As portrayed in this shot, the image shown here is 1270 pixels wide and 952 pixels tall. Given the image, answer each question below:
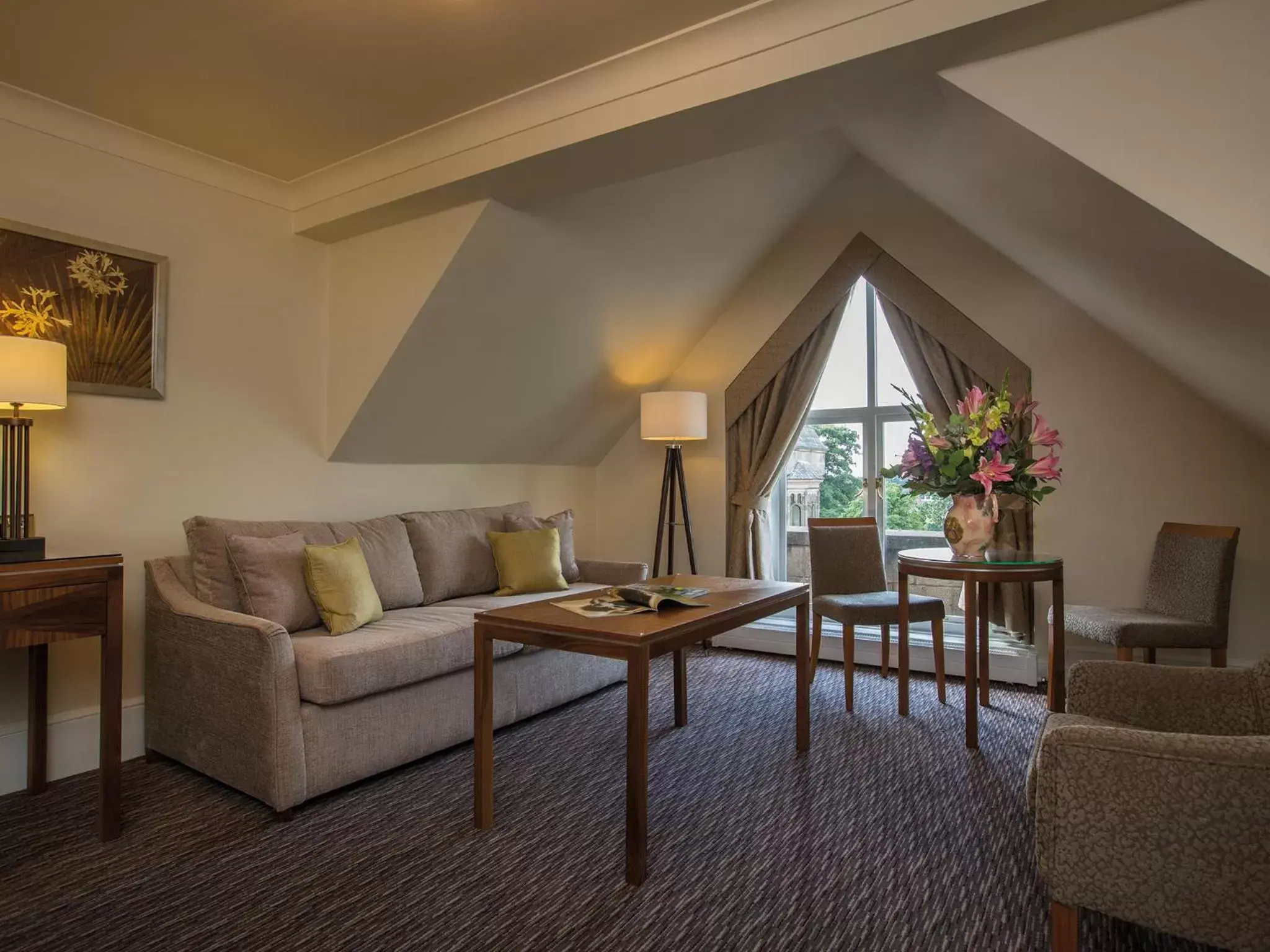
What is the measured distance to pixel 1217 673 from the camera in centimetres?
186

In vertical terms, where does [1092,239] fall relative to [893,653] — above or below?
above

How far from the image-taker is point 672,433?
443 centimetres

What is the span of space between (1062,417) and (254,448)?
3.93m

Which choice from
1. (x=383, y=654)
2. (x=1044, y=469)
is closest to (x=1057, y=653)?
(x=1044, y=469)

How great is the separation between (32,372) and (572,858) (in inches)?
85.3

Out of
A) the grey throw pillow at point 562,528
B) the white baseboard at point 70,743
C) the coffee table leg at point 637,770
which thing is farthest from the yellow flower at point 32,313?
the coffee table leg at point 637,770

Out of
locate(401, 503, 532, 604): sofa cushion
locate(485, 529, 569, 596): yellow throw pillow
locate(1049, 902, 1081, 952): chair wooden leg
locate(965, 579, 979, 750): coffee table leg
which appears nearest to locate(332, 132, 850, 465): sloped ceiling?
locate(401, 503, 532, 604): sofa cushion

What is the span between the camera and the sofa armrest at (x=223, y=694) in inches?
90.5

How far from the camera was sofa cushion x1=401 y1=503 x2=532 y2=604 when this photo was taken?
3.54 m

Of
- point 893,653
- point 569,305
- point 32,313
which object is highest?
point 569,305

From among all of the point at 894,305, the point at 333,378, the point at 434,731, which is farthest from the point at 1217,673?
the point at 333,378

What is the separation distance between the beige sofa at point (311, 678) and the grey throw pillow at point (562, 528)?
0.57 m

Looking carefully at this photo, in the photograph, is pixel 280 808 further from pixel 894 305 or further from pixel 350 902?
pixel 894 305

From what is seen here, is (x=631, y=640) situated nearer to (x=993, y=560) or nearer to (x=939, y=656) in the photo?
(x=993, y=560)
